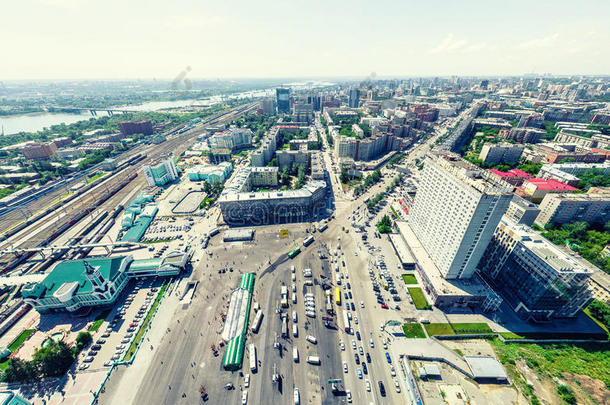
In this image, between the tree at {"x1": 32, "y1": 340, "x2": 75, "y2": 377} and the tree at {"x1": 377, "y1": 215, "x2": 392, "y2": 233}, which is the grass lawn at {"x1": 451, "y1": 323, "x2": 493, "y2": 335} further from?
the tree at {"x1": 32, "y1": 340, "x2": 75, "y2": 377}

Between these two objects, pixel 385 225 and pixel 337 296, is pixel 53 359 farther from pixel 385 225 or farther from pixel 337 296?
pixel 385 225

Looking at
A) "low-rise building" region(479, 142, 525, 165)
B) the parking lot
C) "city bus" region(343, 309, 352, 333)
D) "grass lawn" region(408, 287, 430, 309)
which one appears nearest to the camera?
the parking lot

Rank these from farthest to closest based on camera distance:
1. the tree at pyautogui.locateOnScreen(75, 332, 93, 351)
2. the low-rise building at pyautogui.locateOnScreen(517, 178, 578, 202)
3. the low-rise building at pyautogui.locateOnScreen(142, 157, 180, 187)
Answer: the low-rise building at pyautogui.locateOnScreen(142, 157, 180, 187) → the low-rise building at pyautogui.locateOnScreen(517, 178, 578, 202) → the tree at pyautogui.locateOnScreen(75, 332, 93, 351)

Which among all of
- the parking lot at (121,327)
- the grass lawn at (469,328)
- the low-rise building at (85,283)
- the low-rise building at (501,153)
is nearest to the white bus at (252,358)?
the parking lot at (121,327)

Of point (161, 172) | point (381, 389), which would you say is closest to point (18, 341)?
point (381, 389)

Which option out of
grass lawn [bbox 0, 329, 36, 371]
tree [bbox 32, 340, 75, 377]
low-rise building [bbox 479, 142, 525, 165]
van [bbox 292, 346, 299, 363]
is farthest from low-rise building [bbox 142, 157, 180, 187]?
low-rise building [bbox 479, 142, 525, 165]
